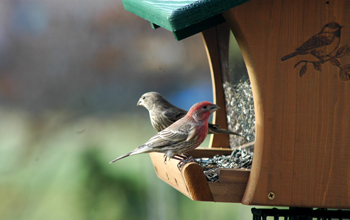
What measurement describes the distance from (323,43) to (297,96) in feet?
0.80

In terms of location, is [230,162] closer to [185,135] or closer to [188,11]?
[185,135]

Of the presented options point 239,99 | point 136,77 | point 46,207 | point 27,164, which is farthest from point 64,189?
point 239,99

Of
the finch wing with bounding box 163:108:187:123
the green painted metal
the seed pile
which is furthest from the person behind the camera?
the finch wing with bounding box 163:108:187:123

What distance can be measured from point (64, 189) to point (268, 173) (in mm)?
3427

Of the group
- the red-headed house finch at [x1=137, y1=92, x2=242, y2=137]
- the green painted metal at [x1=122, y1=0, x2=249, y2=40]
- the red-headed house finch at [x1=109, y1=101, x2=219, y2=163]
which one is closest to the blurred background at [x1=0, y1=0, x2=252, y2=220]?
the red-headed house finch at [x1=137, y1=92, x2=242, y2=137]

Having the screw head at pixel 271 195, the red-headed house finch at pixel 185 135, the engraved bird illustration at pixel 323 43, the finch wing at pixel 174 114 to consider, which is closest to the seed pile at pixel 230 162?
the red-headed house finch at pixel 185 135

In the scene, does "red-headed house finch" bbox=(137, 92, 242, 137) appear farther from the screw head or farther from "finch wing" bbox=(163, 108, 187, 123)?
the screw head

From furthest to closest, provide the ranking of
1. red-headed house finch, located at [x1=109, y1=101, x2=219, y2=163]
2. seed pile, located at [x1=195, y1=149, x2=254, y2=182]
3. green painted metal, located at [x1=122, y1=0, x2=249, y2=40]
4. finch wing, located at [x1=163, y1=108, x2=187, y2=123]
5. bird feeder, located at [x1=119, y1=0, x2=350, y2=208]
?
finch wing, located at [x1=163, y1=108, x2=187, y2=123], red-headed house finch, located at [x1=109, y1=101, x2=219, y2=163], seed pile, located at [x1=195, y1=149, x2=254, y2=182], bird feeder, located at [x1=119, y1=0, x2=350, y2=208], green painted metal, located at [x1=122, y1=0, x2=249, y2=40]

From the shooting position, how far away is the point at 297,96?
188cm

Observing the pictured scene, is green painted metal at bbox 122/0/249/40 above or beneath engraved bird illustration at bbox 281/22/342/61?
above

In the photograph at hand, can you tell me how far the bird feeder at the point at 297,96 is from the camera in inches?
73.5

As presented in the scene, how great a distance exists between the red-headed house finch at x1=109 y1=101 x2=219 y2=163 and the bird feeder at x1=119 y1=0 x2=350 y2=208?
1.45 feet

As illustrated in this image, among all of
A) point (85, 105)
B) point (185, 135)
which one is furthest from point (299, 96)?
Result: point (85, 105)

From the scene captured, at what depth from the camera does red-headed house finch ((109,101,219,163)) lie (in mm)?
2389
